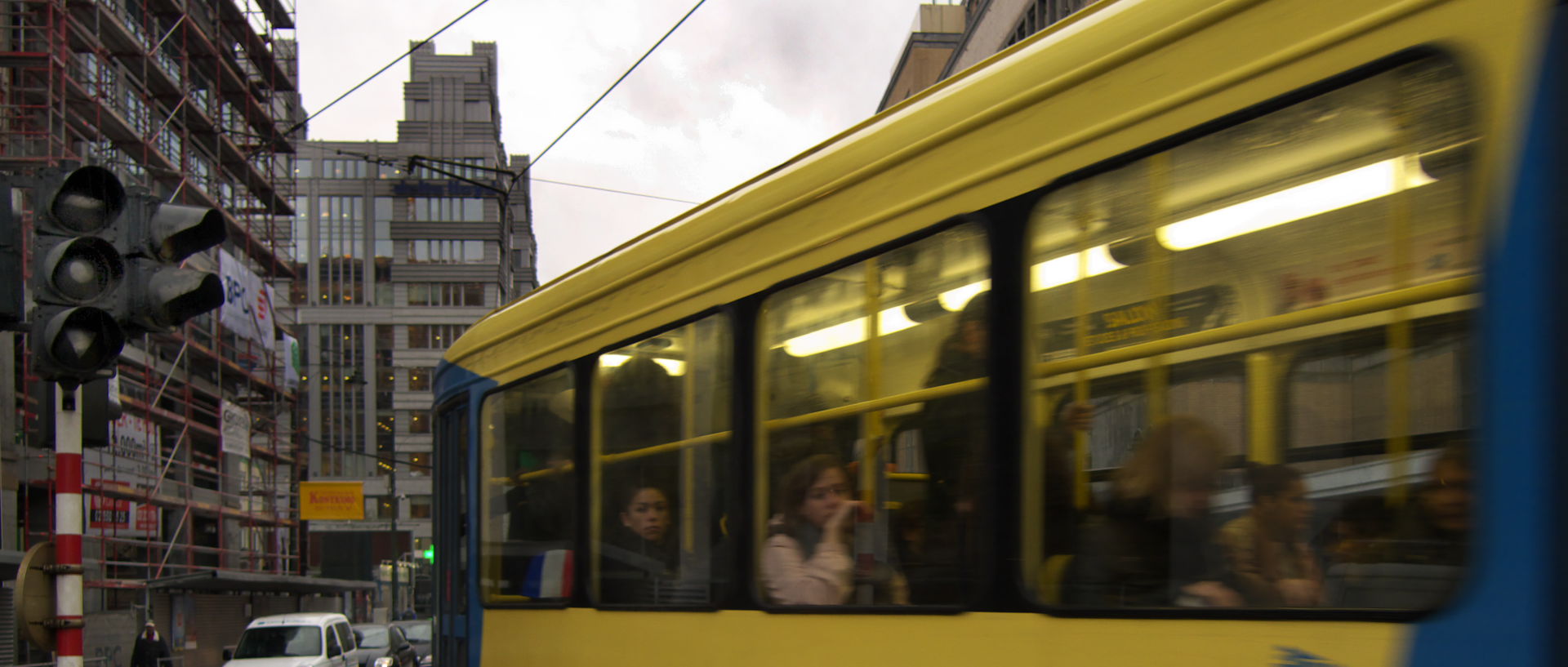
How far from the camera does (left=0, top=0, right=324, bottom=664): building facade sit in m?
23.7

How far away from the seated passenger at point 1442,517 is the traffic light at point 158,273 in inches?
163

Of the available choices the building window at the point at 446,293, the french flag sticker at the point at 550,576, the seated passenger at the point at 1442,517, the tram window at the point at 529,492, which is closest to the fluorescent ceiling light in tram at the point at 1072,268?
the seated passenger at the point at 1442,517

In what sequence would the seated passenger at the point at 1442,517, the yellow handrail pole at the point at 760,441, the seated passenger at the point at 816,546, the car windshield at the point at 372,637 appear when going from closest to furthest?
the seated passenger at the point at 1442,517
the seated passenger at the point at 816,546
the yellow handrail pole at the point at 760,441
the car windshield at the point at 372,637

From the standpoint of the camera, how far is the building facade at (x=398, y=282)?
283 ft

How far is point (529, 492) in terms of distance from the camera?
20.1 ft

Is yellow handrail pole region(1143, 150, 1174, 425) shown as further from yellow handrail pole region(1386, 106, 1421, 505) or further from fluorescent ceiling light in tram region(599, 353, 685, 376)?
fluorescent ceiling light in tram region(599, 353, 685, 376)

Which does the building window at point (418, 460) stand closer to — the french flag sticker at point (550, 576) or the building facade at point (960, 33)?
the building facade at point (960, 33)

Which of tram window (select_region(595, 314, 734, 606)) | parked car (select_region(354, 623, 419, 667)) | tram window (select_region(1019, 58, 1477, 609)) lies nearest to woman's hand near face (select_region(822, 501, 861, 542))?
tram window (select_region(595, 314, 734, 606))

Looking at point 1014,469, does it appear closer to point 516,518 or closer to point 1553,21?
point 1553,21

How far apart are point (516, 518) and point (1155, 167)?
4.03 meters

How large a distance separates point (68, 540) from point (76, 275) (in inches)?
37.8

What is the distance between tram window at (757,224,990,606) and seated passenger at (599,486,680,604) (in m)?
0.66

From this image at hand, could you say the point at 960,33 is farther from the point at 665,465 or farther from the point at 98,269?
the point at 98,269

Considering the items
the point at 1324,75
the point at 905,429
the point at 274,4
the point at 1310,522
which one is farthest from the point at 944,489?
the point at 274,4
